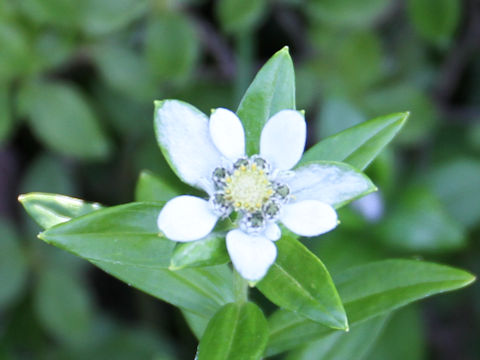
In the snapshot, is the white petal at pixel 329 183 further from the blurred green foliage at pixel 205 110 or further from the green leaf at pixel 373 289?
the blurred green foliage at pixel 205 110

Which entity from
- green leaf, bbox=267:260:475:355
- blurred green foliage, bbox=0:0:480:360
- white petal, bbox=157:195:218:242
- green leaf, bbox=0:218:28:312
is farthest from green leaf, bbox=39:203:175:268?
green leaf, bbox=0:218:28:312

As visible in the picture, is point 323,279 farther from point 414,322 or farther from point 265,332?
point 414,322

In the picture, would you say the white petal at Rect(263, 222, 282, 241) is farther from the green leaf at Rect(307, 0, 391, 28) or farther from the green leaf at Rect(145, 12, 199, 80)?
the green leaf at Rect(307, 0, 391, 28)

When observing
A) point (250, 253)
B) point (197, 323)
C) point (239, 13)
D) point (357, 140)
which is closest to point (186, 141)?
point (250, 253)

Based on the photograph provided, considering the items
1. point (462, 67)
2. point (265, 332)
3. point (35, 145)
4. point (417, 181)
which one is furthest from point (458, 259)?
point (35, 145)

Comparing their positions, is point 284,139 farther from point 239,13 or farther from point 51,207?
point 239,13

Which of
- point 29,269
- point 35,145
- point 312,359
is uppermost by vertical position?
point 35,145
